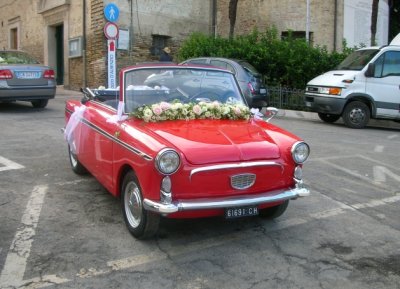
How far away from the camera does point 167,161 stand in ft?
13.2

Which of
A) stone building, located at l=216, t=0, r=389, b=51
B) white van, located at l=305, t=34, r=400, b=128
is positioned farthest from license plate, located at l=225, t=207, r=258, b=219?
stone building, located at l=216, t=0, r=389, b=51

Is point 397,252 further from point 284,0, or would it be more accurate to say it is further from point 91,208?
point 284,0

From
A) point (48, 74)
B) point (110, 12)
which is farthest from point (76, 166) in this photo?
point (110, 12)

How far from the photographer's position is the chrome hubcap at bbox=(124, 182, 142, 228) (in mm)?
4434

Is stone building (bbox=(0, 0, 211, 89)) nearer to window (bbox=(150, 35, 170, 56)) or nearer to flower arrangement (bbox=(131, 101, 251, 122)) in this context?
window (bbox=(150, 35, 170, 56))

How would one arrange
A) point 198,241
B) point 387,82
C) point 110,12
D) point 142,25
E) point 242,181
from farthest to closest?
point 142,25
point 110,12
point 387,82
point 198,241
point 242,181

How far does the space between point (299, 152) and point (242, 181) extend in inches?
27.4

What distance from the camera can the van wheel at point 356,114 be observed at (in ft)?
40.9

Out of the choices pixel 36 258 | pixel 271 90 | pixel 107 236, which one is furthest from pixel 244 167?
pixel 271 90

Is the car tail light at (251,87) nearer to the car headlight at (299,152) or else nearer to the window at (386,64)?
the window at (386,64)

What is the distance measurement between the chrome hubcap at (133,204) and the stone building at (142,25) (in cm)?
1424

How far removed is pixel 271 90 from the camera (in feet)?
50.3

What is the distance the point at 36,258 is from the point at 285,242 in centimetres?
214

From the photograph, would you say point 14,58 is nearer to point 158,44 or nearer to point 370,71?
point 158,44
